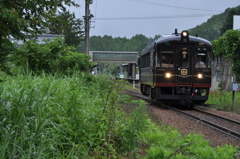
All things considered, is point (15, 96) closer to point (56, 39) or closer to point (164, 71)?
point (56, 39)

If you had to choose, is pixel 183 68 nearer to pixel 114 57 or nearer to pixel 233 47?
pixel 233 47

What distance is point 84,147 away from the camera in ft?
13.5

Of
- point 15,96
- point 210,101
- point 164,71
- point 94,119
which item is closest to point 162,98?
point 164,71

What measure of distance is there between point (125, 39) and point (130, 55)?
83215mm

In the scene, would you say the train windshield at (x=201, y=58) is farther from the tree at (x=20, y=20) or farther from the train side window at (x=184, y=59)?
the tree at (x=20, y=20)

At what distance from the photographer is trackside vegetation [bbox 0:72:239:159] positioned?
3414mm

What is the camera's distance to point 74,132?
4227 mm

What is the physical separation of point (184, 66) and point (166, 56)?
35.0 inches

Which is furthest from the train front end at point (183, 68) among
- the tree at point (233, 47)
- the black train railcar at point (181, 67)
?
the tree at point (233, 47)

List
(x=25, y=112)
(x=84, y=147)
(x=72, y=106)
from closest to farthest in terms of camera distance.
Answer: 1. (x=25, y=112)
2. (x=84, y=147)
3. (x=72, y=106)

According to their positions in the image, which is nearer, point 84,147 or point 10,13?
point 10,13

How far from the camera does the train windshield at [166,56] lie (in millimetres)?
12734

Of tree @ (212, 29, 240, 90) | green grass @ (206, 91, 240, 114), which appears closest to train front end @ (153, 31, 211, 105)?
green grass @ (206, 91, 240, 114)

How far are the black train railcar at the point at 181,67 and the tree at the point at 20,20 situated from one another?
8.70 meters
